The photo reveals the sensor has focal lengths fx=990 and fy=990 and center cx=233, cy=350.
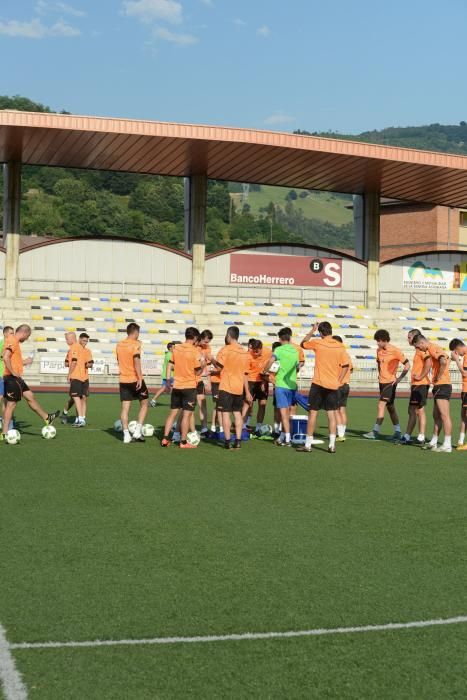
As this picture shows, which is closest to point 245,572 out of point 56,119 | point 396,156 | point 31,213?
point 56,119

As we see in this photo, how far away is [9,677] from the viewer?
16.3 feet

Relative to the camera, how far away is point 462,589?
688 centimetres

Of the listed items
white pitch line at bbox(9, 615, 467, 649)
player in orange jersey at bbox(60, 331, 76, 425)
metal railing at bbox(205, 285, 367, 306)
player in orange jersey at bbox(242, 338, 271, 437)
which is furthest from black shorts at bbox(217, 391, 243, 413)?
metal railing at bbox(205, 285, 367, 306)

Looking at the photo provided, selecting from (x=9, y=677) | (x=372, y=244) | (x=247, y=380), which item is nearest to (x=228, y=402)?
(x=247, y=380)

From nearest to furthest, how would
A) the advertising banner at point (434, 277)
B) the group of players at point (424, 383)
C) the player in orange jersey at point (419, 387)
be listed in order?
1. the group of players at point (424, 383)
2. the player in orange jersey at point (419, 387)
3. the advertising banner at point (434, 277)

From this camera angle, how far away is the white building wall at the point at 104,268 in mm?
38438

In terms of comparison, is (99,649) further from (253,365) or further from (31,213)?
(31,213)

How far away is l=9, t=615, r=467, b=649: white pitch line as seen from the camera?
5504mm

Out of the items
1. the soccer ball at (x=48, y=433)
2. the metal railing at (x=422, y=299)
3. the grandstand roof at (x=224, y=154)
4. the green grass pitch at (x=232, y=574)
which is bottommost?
the soccer ball at (x=48, y=433)

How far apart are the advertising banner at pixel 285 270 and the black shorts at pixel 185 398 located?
25618 millimetres

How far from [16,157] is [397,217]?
113 ft

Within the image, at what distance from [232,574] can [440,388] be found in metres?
9.58

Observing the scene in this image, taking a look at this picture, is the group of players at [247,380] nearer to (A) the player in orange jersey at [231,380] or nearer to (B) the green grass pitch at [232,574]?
(A) the player in orange jersey at [231,380]

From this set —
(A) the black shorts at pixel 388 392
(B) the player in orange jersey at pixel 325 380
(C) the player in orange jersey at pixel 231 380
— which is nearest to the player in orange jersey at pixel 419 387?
(A) the black shorts at pixel 388 392
